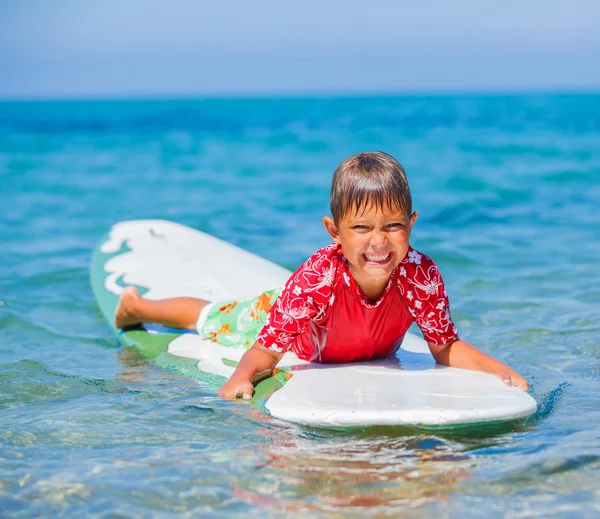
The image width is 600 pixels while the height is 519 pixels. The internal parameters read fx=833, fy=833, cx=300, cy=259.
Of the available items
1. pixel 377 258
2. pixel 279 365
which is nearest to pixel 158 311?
pixel 279 365

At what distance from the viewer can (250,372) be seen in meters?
2.89

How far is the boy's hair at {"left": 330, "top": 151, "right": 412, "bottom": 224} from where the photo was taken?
260 cm

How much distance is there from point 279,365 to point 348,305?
0.40 metres

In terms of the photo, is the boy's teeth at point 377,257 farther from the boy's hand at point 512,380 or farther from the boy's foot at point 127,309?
the boy's foot at point 127,309

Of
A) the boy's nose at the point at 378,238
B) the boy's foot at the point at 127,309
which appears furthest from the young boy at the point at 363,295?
the boy's foot at the point at 127,309

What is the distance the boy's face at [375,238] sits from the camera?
2.62 meters

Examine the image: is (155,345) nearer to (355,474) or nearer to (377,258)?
(377,258)

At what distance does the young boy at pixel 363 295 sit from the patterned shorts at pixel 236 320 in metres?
0.31

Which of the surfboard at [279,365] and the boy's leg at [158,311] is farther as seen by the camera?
the boy's leg at [158,311]

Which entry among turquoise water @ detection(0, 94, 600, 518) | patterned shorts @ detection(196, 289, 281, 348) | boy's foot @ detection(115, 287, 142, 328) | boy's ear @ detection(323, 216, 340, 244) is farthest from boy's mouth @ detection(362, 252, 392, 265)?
boy's foot @ detection(115, 287, 142, 328)

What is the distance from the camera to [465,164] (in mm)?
13352

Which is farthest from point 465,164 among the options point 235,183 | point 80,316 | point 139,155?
point 80,316

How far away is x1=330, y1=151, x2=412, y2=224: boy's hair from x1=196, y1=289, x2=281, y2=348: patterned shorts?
843 mm

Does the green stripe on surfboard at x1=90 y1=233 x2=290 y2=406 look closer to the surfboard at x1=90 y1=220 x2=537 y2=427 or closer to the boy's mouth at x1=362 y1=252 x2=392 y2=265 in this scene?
the surfboard at x1=90 y1=220 x2=537 y2=427
